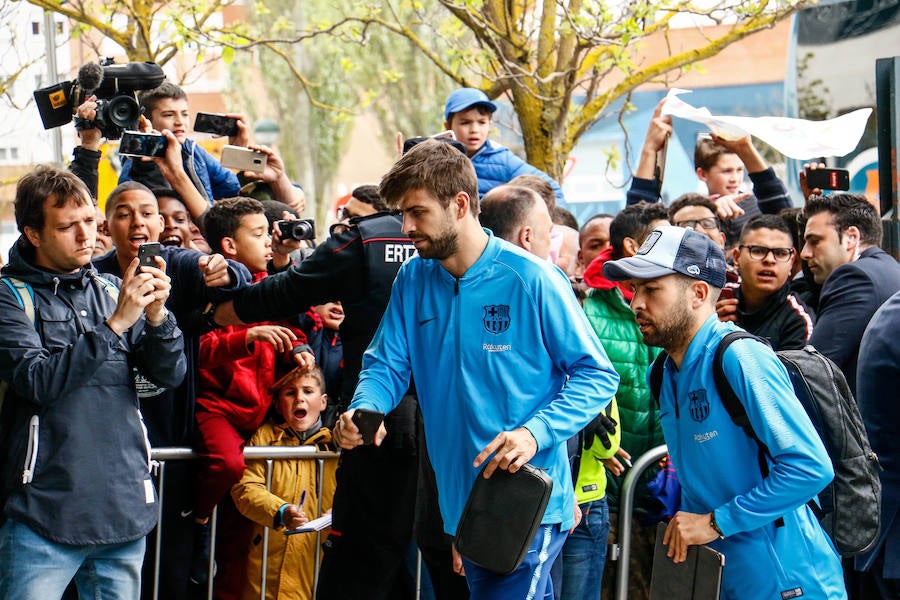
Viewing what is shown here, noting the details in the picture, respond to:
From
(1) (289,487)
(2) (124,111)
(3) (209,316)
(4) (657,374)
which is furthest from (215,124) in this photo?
(4) (657,374)

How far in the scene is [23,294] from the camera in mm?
4508

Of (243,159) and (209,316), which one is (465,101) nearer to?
(243,159)

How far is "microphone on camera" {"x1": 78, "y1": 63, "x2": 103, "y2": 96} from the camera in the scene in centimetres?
584

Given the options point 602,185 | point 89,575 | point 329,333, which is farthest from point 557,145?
point 602,185

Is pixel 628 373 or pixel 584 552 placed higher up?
pixel 628 373

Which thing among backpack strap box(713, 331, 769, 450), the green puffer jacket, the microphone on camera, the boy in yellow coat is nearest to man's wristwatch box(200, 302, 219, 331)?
the boy in yellow coat

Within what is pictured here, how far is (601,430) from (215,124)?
10.8 ft

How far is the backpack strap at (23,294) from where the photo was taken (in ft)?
14.8

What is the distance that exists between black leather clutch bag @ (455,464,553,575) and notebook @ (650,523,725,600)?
46 centimetres

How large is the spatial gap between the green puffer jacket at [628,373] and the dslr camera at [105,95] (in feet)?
8.25

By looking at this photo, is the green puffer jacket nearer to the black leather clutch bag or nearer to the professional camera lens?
the black leather clutch bag

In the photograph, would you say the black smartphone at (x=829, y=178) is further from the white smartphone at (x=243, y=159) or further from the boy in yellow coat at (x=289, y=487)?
the white smartphone at (x=243, y=159)

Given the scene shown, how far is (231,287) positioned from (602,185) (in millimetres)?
21045

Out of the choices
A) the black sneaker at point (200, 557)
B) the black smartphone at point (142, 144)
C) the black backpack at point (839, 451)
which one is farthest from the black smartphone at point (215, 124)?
the black backpack at point (839, 451)
